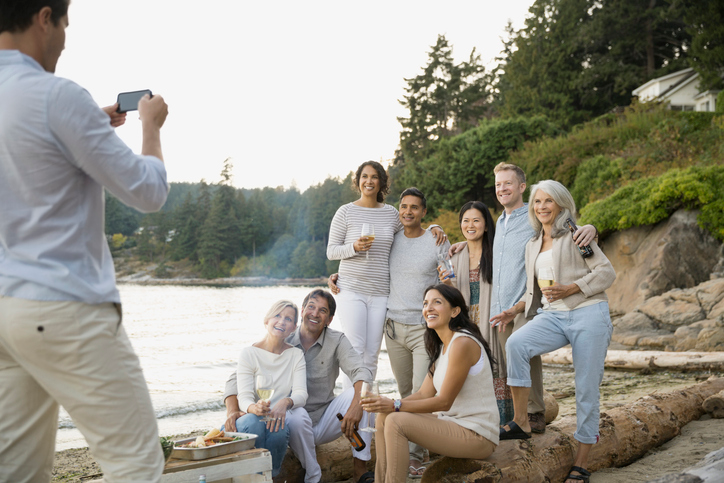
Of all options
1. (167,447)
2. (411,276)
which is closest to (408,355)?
(411,276)

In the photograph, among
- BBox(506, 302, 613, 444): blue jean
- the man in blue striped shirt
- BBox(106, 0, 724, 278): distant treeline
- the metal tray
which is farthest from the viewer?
BBox(106, 0, 724, 278): distant treeline

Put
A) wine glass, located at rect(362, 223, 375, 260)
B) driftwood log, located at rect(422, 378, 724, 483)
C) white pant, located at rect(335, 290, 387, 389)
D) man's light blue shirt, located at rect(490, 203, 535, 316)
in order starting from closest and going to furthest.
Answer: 1. driftwood log, located at rect(422, 378, 724, 483)
2. man's light blue shirt, located at rect(490, 203, 535, 316)
3. wine glass, located at rect(362, 223, 375, 260)
4. white pant, located at rect(335, 290, 387, 389)

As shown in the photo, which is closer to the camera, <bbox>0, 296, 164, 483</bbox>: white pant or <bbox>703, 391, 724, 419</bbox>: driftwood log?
<bbox>0, 296, 164, 483</bbox>: white pant

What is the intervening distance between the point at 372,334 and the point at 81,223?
12.1ft

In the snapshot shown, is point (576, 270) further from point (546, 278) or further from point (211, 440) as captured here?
point (211, 440)

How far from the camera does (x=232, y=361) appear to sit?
18547mm

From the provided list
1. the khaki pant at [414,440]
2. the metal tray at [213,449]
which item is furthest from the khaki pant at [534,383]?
the metal tray at [213,449]

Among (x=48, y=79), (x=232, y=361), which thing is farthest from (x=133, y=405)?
(x=232, y=361)

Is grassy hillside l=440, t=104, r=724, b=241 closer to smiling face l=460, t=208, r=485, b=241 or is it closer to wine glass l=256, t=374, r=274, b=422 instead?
smiling face l=460, t=208, r=485, b=241

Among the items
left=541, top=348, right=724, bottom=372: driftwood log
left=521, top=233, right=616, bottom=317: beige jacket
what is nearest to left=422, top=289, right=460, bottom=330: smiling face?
left=521, top=233, right=616, bottom=317: beige jacket

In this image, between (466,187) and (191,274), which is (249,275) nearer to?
(191,274)

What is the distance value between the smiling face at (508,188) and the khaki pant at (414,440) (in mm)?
2027

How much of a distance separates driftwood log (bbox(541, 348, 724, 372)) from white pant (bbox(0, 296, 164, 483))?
9.70 metres

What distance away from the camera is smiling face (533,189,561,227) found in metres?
4.68
